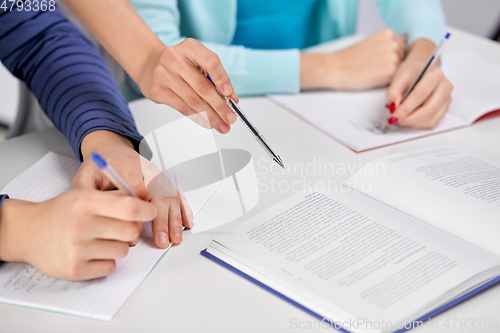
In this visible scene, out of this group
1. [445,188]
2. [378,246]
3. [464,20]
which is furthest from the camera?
[464,20]

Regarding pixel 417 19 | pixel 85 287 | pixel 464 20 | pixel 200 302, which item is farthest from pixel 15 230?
pixel 464 20

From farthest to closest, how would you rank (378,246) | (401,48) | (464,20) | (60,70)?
(464,20) < (401,48) < (60,70) < (378,246)

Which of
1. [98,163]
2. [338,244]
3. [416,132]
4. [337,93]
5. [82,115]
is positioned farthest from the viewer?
Result: [337,93]

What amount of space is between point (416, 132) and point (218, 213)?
429 millimetres

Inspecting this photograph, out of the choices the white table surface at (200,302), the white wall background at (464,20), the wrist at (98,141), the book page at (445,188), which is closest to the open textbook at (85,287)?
the white table surface at (200,302)

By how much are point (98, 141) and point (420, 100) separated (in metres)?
0.56

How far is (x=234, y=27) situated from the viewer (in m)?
1.01

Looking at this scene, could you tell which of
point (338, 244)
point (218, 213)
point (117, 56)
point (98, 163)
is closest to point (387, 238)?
point (338, 244)

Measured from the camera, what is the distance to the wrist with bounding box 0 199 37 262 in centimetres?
41

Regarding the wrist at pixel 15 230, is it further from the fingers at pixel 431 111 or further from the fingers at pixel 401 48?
the fingers at pixel 401 48

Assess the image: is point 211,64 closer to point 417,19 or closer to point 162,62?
point 162,62

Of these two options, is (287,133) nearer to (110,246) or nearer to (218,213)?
(218,213)

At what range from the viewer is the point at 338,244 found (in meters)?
0.44

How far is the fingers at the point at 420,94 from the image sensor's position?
2.38 ft
